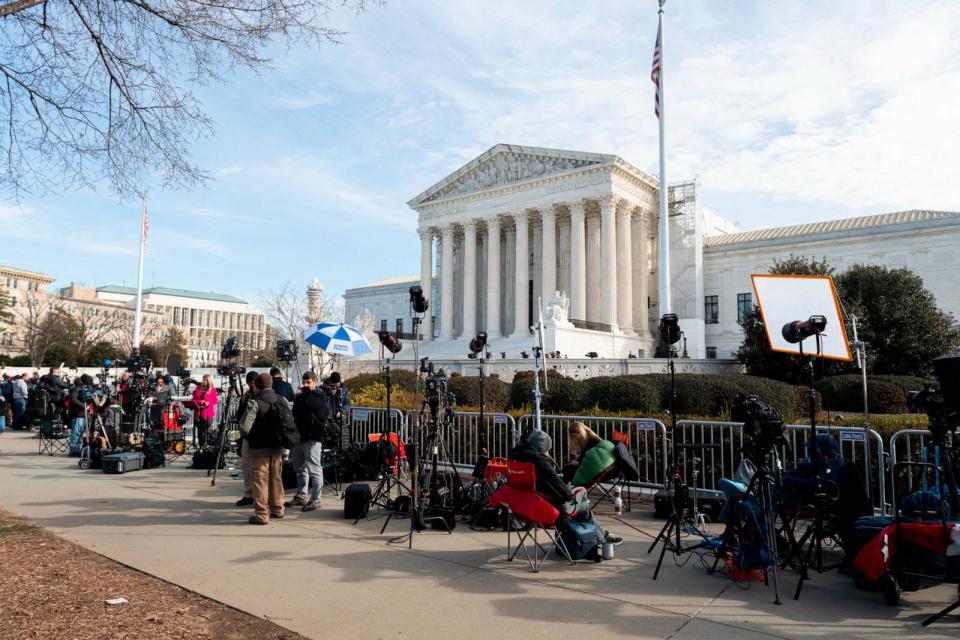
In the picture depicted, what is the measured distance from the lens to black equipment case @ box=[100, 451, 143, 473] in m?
12.4

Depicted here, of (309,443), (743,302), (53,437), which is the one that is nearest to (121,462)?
(309,443)

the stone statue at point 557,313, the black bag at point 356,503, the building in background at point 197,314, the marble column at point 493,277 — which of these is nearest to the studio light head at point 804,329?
the black bag at point 356,503

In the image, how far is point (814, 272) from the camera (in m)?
32.5

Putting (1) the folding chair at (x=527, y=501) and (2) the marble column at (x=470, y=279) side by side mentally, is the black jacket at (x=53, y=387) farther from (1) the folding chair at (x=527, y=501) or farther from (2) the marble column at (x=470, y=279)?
(2) the marble column at (x=470, y=279)

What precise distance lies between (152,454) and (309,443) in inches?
232

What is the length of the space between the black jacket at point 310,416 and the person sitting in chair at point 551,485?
12.8ft

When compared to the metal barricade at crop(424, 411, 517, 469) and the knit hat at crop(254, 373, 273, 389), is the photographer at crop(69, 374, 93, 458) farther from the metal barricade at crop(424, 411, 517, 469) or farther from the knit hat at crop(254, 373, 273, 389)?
the metal barricade at crop(424, 411, 517, 469)

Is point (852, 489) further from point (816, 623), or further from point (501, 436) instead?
point (501, 436)

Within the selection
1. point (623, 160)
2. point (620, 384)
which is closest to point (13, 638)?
point (620, 384)

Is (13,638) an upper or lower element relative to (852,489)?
lower

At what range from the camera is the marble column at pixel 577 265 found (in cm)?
4700

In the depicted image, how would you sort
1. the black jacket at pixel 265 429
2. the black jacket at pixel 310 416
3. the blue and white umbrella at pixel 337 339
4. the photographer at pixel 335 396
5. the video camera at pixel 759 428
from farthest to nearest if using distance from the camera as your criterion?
the blue and white umbrella at pixel 337 339 → the photographer at pixel 335 396 → the black jacket at pixel 310 416 → the black jacket at pixel 265 429 → the video camera at pixel 759 428

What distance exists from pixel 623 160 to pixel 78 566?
4525cm

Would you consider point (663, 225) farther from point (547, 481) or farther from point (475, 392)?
point (547, 481)
